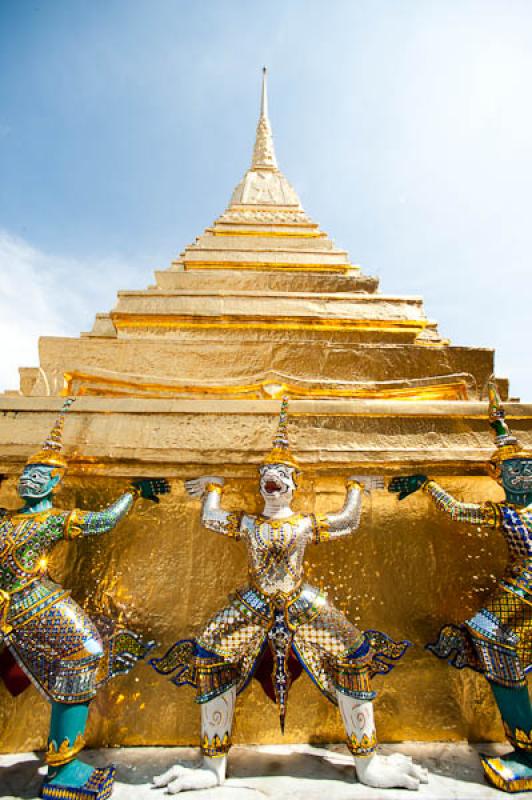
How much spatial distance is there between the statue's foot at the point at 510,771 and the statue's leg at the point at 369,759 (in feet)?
1.12

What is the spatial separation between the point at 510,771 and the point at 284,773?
118 cm

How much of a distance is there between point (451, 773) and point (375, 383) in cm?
293

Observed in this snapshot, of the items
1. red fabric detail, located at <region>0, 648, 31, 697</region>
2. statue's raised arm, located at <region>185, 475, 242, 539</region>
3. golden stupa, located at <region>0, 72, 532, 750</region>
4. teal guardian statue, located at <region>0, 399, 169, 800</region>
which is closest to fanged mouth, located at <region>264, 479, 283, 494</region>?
statue's raised arm, located at <region>185, 475, 242, 539</region>

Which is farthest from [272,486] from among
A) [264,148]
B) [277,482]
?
[264,148]

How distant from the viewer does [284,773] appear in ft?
8.05

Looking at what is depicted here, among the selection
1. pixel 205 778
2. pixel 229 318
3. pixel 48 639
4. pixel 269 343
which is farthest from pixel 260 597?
pixel 229 318

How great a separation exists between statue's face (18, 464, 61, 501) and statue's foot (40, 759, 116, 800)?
139 cm

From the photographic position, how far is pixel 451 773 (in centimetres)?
243

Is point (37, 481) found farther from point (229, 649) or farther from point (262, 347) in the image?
point (262, 347)

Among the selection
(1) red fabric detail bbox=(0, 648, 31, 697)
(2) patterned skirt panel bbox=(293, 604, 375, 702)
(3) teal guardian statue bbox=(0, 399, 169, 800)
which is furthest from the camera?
(1) red fabric detail bbox=(0, 648, 31, 697)

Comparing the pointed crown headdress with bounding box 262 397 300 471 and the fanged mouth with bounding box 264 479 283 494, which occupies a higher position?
the pointed crown headdress with bounding box 262 397 300 471

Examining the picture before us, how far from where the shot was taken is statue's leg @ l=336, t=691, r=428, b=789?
7.39 ft

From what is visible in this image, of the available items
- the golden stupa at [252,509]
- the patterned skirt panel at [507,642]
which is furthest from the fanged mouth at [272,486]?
the patterned skirt panel at [507,642]

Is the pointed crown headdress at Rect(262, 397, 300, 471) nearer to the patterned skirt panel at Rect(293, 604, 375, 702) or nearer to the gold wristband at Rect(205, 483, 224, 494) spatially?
the gold wristband at Rect(205, 483, 224, 494)
